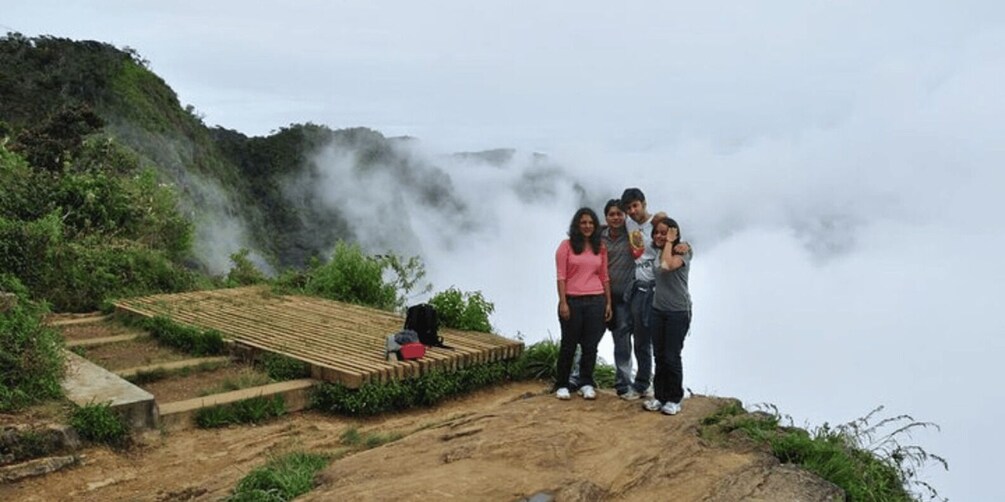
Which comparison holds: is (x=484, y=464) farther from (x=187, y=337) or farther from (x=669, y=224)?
(x=187, y=337)

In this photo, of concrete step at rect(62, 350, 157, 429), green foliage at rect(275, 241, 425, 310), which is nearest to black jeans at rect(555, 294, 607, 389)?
concrete step at rect(62, 350, 157, 429)

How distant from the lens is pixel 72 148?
14.6 m

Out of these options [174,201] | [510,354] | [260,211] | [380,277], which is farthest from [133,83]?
[510,354]

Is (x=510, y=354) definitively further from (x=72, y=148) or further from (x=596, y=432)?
(x=72, y=148)

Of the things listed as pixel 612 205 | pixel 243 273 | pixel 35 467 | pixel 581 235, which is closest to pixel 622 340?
pixel 581 235

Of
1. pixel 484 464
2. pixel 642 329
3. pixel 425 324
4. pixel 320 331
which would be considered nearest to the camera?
pixel 484 464

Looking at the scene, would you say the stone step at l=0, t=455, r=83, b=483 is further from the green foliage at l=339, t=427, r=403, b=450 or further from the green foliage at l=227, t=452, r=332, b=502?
the green foliage at l=339, t=427, r=403, b=450

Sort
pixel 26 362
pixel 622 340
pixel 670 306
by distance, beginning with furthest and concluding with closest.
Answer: pixel 622 340, pixel 670 306, pixel 26 362

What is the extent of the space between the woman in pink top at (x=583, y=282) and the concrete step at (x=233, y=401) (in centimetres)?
205

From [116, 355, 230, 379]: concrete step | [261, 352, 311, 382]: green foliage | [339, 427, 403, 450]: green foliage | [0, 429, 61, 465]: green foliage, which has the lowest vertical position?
[0, 429, 61, 465]: green foliage

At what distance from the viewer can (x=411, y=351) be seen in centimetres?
700

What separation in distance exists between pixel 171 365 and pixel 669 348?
13.2ft

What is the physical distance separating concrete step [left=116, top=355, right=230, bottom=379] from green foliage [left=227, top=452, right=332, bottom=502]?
8.11ft

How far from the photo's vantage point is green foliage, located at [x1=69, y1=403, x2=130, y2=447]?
203 inches
